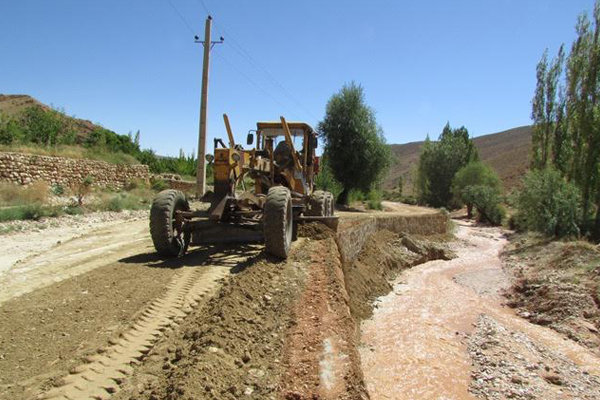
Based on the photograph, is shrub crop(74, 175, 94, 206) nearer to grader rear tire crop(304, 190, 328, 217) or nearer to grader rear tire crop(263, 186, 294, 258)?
grader rear tire crop(304, 190, 328, 217)

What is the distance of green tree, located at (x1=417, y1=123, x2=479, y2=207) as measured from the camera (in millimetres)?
45250

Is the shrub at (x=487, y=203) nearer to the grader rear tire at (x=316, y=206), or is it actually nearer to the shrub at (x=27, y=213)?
the grader rear tire at (x=316, y=206)

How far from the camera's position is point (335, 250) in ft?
28.7

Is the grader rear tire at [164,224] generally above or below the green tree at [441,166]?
below

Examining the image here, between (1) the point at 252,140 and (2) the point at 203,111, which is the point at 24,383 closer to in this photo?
(1) the point at 252,140

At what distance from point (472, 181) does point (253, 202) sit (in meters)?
31.7

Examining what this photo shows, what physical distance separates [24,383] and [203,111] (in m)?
13.7

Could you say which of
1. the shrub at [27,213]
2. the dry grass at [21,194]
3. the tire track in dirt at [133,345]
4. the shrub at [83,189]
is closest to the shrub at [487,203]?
the shrub at [83,189]

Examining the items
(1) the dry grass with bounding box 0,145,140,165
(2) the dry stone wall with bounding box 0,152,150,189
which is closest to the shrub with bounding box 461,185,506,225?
(2) the dry stone wall with bounding box 0,152,150,189

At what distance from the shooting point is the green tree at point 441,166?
1781 inches

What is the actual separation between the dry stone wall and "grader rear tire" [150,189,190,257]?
42.5 ft

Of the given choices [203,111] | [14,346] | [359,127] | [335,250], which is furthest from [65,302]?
[359,127]

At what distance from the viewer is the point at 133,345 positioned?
162 inches

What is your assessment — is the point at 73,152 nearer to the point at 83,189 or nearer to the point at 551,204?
the point at 83,189
